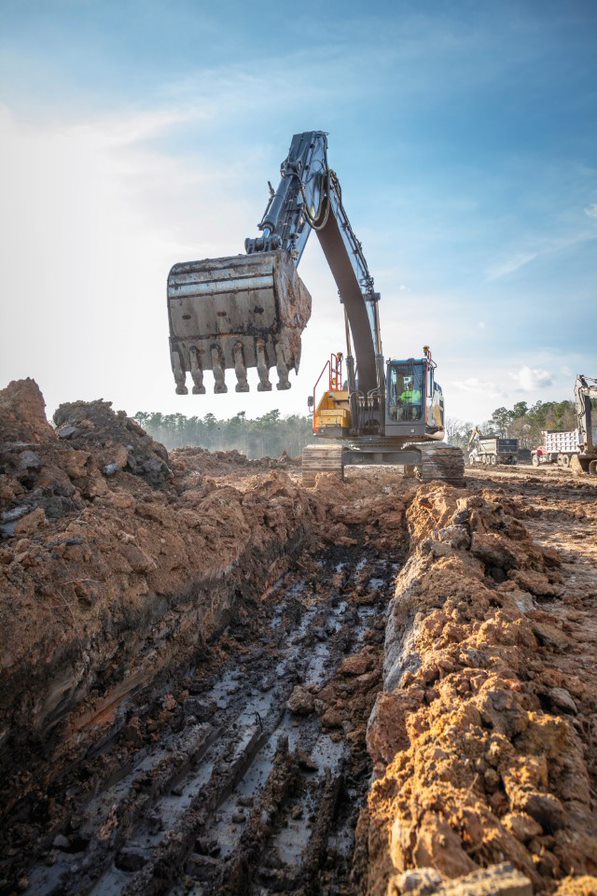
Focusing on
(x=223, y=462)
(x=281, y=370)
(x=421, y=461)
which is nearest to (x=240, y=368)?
(x=281, y=370)

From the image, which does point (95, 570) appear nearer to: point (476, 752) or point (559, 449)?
point (476, 752)

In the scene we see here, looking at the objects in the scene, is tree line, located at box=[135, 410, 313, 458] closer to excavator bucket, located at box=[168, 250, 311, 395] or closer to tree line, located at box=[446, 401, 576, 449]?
tree line, located at box=[446, 401, 576, 449]

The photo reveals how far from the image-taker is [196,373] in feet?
20.9

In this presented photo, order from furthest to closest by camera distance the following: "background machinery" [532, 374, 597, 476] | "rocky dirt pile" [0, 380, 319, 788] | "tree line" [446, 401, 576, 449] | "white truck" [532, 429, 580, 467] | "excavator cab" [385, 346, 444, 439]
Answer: "tree line" [446, 401, 576, 449], "white truck" [532, 429, 580, 467], "background machinery" [532, 374, 597, 476], "excavator cab" [385, 346, 444, 439], "rocky dirt pile" [0, 380, 319, 788]

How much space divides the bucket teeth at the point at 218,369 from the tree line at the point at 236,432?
171 feet

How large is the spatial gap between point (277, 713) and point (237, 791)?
2.45 feet

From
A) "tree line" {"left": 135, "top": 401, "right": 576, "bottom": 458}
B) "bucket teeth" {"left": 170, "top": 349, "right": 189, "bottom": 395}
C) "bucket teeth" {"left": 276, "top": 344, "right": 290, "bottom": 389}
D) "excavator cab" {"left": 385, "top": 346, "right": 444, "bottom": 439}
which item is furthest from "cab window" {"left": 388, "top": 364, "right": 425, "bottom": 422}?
"tree line" {"left": 135, "top": 401, "right": 576, "bottom": 458}

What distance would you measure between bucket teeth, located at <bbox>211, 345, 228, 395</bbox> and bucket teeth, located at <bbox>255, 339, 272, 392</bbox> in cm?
45

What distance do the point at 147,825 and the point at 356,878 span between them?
1.09m

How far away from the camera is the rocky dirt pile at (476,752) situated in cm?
150

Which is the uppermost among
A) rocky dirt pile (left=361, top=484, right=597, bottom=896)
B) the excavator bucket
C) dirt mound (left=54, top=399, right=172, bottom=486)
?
the excavator bucket

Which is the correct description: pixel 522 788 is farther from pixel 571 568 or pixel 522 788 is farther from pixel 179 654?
pixel 571 568

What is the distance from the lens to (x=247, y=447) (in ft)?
196

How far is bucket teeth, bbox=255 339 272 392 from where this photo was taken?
20.0 ft
